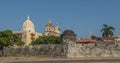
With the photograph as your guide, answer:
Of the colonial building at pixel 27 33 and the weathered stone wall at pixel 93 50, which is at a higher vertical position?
the colonial building at pixel 27 33

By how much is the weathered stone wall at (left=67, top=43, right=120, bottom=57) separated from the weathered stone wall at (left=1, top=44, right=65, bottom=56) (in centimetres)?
156

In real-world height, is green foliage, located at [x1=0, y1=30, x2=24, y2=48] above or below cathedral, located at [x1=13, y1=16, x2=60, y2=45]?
below

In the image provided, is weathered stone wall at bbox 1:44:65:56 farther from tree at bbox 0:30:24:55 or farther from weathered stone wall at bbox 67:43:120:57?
tree at bbox 0:30:24:55

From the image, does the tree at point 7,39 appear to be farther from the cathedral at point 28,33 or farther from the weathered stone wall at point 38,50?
the cathedral at point 28,33

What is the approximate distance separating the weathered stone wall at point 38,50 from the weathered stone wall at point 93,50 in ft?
5.13

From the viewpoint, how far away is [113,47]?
44.1m

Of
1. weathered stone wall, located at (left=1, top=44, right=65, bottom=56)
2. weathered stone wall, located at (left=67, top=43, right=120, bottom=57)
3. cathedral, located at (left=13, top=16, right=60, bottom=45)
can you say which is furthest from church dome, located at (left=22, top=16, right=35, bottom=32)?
weathered stone wall, located at (left=67, top=43, right=120, bottom=57)

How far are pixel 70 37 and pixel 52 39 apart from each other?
127ft

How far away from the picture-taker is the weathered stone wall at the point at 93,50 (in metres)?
43.9

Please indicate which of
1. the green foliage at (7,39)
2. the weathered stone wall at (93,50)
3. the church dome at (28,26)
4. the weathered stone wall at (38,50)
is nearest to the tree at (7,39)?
the green foliage at (7,39)

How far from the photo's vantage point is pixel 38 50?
4872cm

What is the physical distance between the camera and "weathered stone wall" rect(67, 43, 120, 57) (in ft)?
144

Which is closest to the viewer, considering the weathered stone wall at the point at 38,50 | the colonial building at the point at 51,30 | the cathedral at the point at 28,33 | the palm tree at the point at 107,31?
the weathered stone wall at the point at 38,50

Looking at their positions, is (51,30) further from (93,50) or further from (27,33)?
(93,50)
